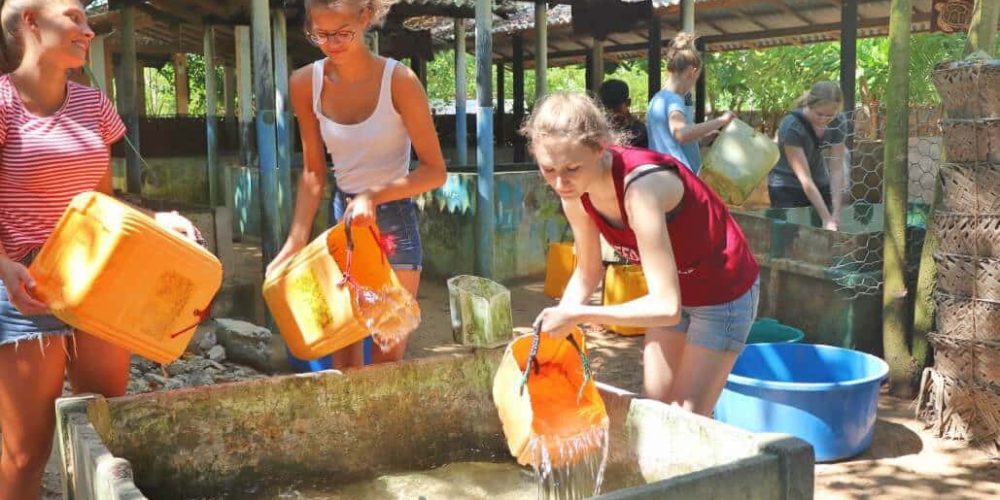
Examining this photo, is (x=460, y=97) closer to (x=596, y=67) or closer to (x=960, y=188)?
(x=596, y=67)

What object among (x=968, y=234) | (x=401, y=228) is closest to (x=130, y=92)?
(x=401, y=228)

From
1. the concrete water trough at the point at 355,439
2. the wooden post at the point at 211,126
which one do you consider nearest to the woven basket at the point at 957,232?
the concrete water trough at the point at 355,439

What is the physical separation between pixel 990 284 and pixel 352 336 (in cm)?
273

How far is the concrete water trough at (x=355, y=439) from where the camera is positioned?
6.11 feet

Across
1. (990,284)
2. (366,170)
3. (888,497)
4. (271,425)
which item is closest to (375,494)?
(271,425)

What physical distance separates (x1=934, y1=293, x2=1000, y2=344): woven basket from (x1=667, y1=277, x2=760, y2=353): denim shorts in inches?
73.2

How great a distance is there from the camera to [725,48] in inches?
550

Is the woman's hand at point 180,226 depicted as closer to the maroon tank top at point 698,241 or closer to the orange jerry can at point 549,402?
the orange jerry can at point 549,402

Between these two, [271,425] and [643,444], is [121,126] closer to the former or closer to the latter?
[271,425]

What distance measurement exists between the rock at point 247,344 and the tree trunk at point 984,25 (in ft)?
12.1

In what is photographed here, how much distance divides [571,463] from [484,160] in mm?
4396

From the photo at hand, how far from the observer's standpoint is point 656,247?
2.03 m

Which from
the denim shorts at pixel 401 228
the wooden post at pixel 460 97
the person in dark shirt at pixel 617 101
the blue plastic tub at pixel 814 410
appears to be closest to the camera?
the denim shorts at pixel 401 228

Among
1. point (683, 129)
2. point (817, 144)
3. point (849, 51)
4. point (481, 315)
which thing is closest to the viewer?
point (481, 315)
